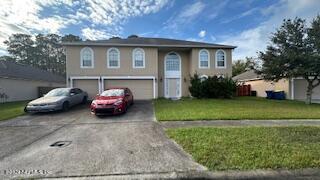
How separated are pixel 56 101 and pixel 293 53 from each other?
16913 millimetres

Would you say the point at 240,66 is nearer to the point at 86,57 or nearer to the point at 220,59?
the point at 220,59

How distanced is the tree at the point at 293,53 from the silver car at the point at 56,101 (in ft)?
48.9

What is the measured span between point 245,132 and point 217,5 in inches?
417

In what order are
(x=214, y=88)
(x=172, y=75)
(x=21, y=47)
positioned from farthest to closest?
(x=21, y=47) < (x=172, y=75) < (x=214, y=88)

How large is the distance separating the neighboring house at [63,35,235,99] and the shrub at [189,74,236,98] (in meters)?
1.73

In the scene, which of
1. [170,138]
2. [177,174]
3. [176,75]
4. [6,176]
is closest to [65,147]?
[6,176]

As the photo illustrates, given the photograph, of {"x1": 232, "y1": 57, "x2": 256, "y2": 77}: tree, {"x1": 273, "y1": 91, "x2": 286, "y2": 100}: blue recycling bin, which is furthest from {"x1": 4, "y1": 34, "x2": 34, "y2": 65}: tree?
{"x1": 273, "y1": 91, "x2": 286, "y2": 100}: blue recycling bin

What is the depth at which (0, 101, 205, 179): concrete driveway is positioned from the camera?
4766mm

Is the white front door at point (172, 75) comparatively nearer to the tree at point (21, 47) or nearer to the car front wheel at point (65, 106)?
the car front wheel at point (65, 106)

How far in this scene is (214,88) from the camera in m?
19.6

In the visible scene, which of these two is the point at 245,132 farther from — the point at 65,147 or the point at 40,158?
the point at 40,158

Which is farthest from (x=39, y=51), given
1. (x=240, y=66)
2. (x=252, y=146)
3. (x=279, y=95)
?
(x=252, y=146)

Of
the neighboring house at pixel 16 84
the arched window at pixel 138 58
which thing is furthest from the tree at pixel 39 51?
the arched window at pixel 138 58

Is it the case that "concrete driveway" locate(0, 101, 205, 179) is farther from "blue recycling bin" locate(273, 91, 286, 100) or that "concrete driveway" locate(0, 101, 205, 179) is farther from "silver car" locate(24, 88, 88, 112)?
"blue recycling bin" locate(273, 91, 286, 100)
